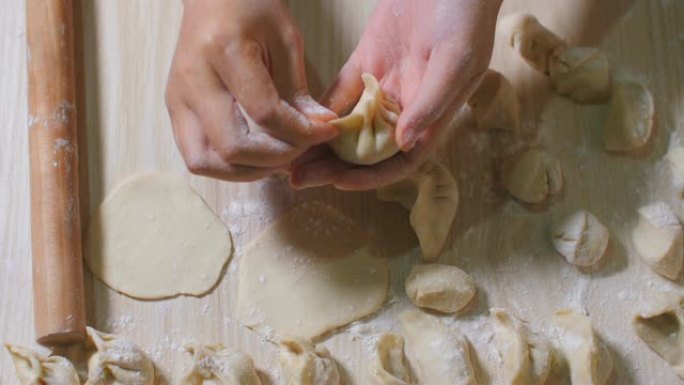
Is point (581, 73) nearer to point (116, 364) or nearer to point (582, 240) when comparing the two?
point (582, 240)

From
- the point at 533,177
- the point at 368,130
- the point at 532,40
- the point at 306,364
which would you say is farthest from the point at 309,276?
the point at 532,40

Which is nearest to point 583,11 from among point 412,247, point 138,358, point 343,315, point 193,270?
point 412,247

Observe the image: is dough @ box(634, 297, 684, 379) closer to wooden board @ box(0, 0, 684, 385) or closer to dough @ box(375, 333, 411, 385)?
wooden board @ box(0, 0, 684, 385)

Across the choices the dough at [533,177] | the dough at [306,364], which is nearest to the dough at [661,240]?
the dough at [533,177]

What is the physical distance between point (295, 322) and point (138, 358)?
0.73 feet

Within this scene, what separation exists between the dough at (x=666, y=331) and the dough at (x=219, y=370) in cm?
56

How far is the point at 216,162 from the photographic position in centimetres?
113

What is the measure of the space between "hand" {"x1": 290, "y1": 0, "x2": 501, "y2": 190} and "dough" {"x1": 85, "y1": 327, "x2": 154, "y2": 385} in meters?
0.32

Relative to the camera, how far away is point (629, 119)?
1341 mm

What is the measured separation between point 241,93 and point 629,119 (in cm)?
61

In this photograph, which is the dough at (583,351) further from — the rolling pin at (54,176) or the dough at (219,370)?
the rolling pin at (54,176)

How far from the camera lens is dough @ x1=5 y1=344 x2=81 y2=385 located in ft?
3.89

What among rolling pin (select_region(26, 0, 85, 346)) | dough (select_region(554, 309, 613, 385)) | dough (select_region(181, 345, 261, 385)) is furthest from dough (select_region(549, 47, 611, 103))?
rolling pin (select_region(26, 0, 85, 346))

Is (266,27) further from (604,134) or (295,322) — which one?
(604,134)
